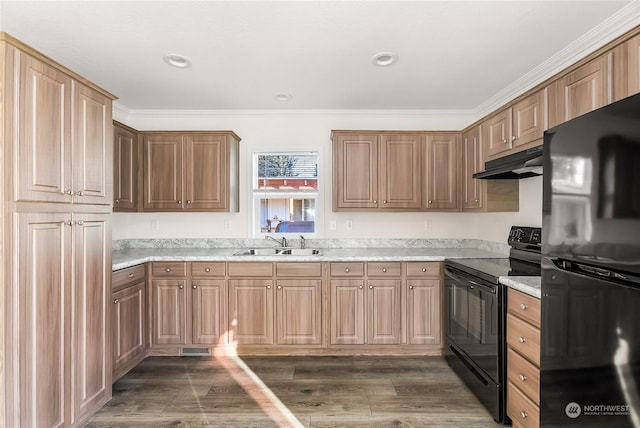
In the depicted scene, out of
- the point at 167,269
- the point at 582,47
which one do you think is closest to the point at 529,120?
the point at 582,47

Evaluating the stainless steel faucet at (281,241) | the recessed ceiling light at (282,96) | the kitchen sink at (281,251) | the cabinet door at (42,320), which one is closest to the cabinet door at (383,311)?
the kitchen sink at (281,251)

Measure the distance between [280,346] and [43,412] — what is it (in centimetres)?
173

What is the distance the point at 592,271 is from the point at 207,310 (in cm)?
287

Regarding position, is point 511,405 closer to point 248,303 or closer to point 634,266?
point 634,266

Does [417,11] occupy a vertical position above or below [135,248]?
above

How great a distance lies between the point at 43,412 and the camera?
5.66 feet

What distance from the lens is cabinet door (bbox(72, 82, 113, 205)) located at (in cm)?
196

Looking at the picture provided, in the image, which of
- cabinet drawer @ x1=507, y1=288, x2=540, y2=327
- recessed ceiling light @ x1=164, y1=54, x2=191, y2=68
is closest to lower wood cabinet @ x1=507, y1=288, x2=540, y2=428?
cabinet drawer @ x1=507, y1=288, x2=540, y2=327

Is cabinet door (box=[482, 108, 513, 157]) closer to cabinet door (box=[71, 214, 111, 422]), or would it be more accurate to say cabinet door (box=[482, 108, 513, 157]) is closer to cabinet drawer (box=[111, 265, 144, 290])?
cabinet door (box=[71, 214, 111, 422])

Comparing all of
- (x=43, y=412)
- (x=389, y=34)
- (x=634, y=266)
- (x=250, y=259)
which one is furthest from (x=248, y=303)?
(x=634, y=266)

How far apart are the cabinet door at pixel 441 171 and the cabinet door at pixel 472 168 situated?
78 mm

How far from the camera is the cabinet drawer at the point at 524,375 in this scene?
1.74 meters

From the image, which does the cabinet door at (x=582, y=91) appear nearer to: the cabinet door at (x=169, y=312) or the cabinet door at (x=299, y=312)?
the cabinet door at (x=299, y=312)

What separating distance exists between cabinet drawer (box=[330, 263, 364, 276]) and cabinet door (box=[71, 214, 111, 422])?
180 centimetres
